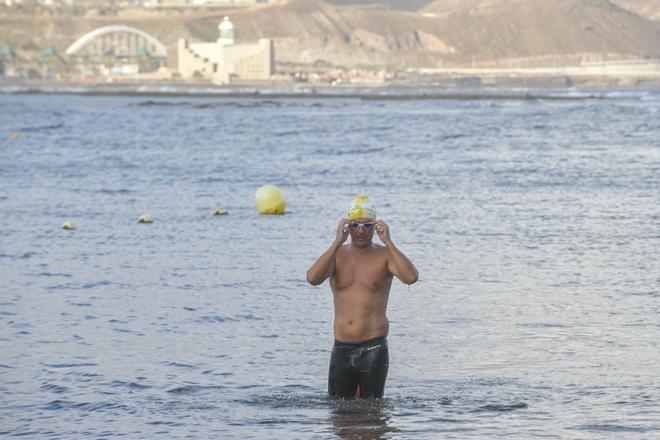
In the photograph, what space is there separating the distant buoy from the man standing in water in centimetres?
1458

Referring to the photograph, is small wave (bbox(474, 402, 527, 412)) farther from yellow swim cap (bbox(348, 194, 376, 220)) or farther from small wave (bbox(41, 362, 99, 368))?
small wave (bbox(41, 362, 99, 368))

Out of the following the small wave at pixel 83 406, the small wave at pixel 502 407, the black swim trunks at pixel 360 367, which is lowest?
the small wave at pixel 83 406

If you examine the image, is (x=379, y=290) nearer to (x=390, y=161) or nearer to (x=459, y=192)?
(x=459, y=192)

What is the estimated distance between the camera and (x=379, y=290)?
9219 millimetres

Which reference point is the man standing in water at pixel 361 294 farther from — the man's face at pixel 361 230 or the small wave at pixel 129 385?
the small wave at pixel 129 385

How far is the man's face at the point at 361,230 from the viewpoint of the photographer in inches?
350

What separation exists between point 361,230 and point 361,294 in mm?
507

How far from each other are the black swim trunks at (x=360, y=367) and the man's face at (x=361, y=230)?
717mm

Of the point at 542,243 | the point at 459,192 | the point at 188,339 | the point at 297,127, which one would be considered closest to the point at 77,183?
the point at 459,192

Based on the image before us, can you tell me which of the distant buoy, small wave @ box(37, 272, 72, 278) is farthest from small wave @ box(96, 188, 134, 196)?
small wave @ box(37, 272, 72, 278)

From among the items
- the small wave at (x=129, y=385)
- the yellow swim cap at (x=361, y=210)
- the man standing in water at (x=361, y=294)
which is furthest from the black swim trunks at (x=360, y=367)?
the small wave at (x=129, y=385)

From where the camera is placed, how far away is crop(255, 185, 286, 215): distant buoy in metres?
24.0

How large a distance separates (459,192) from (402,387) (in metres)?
17.7

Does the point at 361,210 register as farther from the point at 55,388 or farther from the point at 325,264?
the point at 55,388
